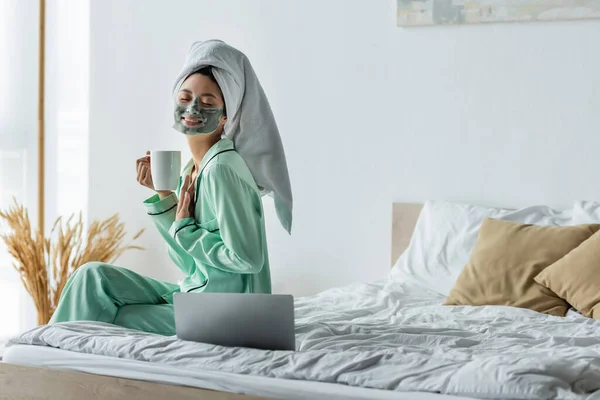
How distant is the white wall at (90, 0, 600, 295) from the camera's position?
11.2 feet

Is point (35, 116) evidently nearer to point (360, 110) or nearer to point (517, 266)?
point (360, 110)

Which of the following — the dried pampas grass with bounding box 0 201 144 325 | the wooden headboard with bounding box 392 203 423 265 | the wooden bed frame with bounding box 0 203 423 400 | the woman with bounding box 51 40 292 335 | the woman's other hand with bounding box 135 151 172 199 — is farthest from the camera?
the dried pampas grass with bounding box 0 201 144 325

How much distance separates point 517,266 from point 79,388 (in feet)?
5.13

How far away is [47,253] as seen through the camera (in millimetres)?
4082

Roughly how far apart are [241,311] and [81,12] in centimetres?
278

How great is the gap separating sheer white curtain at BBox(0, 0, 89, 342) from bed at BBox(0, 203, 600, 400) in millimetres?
2101

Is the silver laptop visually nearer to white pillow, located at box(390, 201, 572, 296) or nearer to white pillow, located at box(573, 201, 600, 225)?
white pillow, located at box(390, 201, 572, 296)

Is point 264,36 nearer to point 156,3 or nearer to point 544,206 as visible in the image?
point 156,3

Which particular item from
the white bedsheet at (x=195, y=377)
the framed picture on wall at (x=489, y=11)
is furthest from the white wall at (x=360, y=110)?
the white bedsheet at (x=195, y=377)

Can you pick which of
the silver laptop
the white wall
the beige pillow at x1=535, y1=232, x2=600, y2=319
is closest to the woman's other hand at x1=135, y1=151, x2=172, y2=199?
the silver laptop

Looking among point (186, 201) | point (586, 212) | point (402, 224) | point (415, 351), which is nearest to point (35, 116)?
point (402, 224)

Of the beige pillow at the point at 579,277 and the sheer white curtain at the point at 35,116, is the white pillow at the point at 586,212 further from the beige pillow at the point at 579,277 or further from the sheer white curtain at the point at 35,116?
the sheer white curtain at the point at 35,116

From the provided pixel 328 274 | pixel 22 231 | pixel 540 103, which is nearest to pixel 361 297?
pixel 328 274

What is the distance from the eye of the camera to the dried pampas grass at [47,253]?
3930 mm
